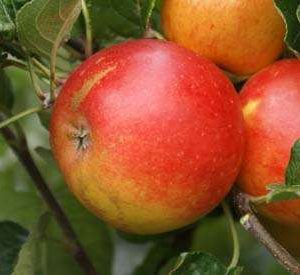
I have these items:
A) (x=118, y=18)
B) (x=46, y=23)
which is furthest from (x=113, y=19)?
(x=46, y=23)

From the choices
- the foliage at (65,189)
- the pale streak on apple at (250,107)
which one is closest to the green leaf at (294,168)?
the foliage at (65,189)

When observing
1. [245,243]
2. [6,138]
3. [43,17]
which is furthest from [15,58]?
[245,243]

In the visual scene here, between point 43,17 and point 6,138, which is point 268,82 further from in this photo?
point 6,138

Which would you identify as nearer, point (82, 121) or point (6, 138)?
point (82, 121)

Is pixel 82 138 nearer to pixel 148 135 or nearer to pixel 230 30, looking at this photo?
pixel 148 135

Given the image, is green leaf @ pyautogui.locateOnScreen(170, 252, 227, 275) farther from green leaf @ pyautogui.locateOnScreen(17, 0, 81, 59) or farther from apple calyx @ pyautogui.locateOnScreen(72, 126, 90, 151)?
green leaf @ pyautogui.locateOnScreen(17, 0, 81, 59)

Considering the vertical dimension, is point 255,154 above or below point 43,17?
below

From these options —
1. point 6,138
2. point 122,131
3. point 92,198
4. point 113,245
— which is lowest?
point 113,245
